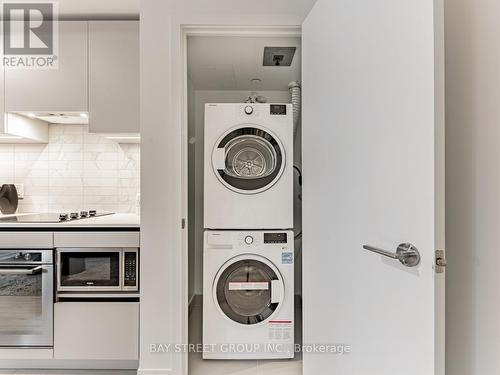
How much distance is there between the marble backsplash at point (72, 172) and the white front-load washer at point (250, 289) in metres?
1.07

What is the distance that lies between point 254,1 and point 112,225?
1.58 metres

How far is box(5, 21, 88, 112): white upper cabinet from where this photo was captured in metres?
2.09

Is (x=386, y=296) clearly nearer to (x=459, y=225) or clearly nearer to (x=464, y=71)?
(x=459, y=225)

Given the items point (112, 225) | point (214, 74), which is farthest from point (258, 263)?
point (214, 74)

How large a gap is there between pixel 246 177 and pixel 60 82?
150cm

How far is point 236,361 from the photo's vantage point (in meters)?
1.99

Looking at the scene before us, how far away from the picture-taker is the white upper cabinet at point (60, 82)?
6.86 ft

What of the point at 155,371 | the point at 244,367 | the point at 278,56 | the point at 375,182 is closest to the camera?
the point at 375,182

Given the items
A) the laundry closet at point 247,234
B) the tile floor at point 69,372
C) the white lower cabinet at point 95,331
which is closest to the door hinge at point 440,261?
the laundry closet at point 247,234

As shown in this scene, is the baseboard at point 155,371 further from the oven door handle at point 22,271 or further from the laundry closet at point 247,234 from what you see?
the oven door handle at point 22,271

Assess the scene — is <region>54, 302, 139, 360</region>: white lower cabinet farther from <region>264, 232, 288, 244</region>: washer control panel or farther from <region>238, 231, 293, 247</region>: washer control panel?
<region>264, 232, 288, 244</region>: washer control panel

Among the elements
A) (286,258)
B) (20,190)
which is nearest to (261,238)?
(286,258)

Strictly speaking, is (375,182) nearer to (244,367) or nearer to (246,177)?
(246,177)

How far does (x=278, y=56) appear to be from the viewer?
224 centimetres
